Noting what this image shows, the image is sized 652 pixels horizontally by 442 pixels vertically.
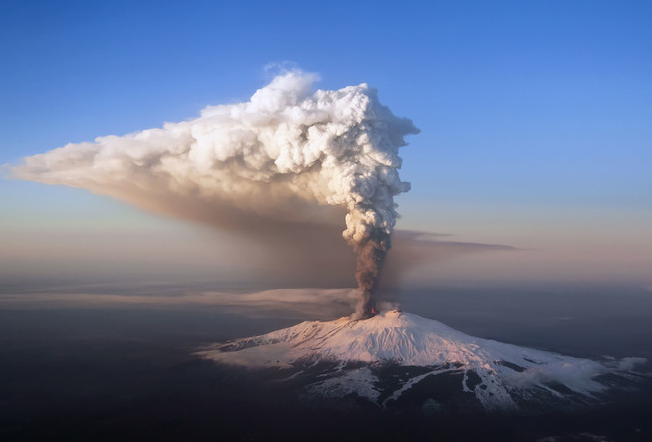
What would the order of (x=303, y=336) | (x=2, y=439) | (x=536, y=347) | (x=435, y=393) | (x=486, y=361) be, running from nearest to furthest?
1. (x=2, y=439)
2. (x=435, y=393)
3. (x=486, y=361)
4. (x=303, y=336)
5. (x=536, y=347)

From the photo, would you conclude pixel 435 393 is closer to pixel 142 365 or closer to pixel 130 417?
pixel 130 417

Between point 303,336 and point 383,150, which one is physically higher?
point 383,150

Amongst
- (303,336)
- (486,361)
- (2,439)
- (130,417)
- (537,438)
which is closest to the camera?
(2,439)

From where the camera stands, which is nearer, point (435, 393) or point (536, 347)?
point (435, 393)

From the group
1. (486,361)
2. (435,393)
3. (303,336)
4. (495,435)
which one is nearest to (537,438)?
(495,435)

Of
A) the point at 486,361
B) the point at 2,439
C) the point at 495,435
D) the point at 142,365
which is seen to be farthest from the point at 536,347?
the point at 2,439

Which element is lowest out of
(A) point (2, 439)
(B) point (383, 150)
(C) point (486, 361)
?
(A) point (2, 439)
